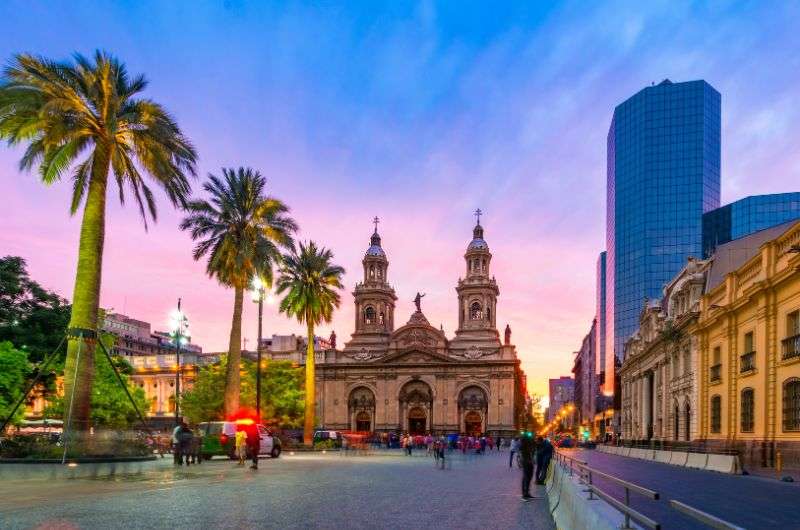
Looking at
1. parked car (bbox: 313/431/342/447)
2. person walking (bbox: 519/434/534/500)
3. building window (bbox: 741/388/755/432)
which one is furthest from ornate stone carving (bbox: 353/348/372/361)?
person walking (bbox: 519/434/534/500)

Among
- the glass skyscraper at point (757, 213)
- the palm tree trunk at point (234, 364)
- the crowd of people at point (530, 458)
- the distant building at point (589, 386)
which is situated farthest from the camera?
the distant building at point (589, 386)

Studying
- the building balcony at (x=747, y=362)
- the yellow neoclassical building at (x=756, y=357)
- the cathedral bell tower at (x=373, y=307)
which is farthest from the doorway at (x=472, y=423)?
the building balcony at (x=747, y=362)

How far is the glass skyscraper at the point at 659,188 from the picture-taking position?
13338 centimetres

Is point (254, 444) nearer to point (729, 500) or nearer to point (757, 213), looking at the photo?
point (729, 500)

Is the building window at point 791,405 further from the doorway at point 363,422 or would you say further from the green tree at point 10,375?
the doorway at point 363,422

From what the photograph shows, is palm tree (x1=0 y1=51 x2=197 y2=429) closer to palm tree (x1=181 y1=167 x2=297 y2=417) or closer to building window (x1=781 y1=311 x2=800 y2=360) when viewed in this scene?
palm tree (x1=181 y1=167 x2=297 y2=417)

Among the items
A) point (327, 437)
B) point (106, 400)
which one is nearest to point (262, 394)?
point (327, 437)

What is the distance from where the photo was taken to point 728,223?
126 metres

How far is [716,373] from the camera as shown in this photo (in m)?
36.8

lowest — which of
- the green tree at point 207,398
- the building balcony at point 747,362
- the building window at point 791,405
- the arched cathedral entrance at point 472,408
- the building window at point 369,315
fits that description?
the arched cathedral entrance at point 472,408

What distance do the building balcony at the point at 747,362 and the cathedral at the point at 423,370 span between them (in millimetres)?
61073

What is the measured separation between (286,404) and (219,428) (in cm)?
3505

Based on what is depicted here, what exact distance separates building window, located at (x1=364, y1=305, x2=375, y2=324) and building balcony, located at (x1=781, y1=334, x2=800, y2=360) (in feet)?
257

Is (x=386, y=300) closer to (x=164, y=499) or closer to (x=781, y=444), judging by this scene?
(x=781, y=444)
